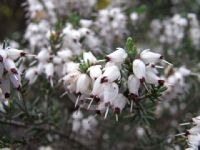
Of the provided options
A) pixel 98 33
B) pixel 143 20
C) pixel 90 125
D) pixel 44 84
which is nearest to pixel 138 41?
pixel 143 20

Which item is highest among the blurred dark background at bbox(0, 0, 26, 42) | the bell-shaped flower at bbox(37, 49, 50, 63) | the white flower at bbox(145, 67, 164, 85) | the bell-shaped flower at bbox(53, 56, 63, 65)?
the blurred dark background at bbox(0, 0, 26, 42)

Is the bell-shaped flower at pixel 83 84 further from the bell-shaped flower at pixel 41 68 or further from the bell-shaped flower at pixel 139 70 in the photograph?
the bell-shaped flower at pixel 41 68

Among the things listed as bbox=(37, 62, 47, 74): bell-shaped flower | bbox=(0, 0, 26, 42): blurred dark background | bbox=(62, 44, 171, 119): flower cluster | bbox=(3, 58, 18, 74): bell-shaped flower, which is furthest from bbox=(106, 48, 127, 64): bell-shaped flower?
bbox=(0, 0, 26, 42): blurred dark background

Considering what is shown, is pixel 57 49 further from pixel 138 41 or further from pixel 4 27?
pixel 4 27

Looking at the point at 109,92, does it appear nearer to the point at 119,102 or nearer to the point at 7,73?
the point at 119,102

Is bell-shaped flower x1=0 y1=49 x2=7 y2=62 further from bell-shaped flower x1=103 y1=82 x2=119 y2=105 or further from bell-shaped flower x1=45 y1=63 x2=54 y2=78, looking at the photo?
bell-shaped flower x1=45 y1=63 x2=54 y2=78

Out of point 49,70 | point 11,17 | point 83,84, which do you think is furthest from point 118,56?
point 11,17
